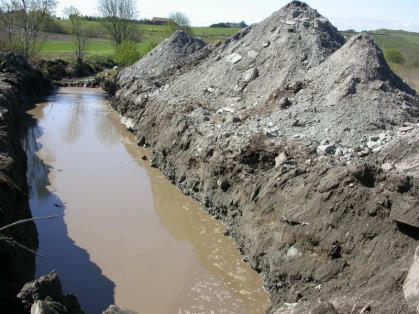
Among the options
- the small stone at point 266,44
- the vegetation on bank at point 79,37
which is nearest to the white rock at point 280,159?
the small stone at point 266,44

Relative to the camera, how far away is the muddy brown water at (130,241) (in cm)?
1032

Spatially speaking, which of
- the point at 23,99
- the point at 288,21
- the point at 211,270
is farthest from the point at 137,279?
the point at 23,99

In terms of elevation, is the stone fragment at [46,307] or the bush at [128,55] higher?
the bush at [128,55]

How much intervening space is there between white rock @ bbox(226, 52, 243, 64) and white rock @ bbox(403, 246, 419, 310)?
1682 cm

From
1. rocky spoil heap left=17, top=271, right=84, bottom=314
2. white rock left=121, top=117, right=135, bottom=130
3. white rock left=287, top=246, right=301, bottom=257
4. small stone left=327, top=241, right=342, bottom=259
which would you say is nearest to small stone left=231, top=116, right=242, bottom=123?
white rock left=287, top=246, right=301, bottom=257

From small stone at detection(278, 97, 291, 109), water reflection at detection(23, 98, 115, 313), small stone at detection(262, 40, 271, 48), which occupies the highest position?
small stone at detection(262, 40, 271, 48)

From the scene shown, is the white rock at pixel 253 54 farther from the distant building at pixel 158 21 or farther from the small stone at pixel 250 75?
the distant building at pixel 158 21

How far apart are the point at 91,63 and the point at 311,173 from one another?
46352 mm

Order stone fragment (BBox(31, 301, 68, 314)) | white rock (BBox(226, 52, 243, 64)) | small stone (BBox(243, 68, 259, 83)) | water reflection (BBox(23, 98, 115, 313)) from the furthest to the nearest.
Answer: white rock (BBox(226, 52, 243, 64)), small stone (BBox(243, 68, 259, 83)), water reflection (BBox(23, 98, 115, 313)), stone fragment (BBox(31, 301, 68, 314))

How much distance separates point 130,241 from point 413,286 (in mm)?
7604

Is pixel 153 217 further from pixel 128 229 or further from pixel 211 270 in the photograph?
pixel 211 270

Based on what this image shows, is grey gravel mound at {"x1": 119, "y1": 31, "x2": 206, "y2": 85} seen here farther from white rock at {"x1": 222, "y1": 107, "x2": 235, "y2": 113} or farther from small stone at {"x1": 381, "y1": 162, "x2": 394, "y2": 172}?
small stone at {"x1": 381, "y1": 162, "x2": 394, "y2": 172}

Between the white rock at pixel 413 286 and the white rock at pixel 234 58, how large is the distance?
55.2 ft

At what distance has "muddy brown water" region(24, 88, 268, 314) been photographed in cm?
1032
